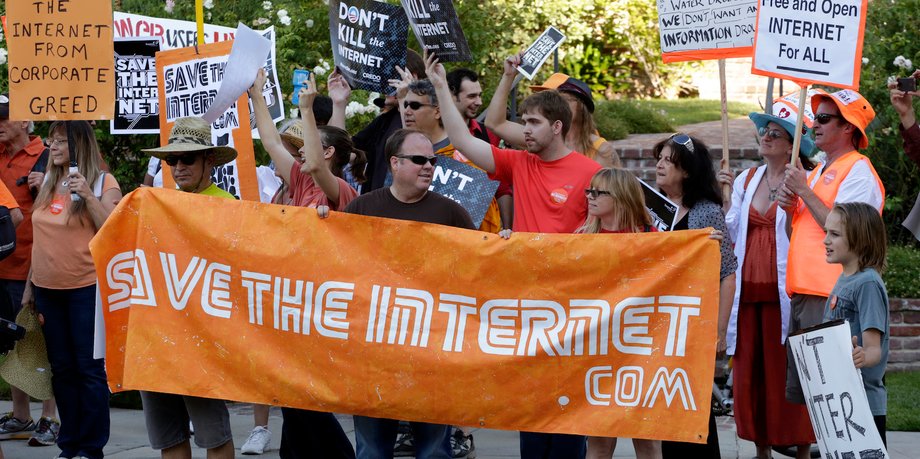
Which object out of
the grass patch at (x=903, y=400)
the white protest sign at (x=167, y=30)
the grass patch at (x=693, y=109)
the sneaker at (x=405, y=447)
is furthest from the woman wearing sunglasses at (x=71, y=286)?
the grass patch at (x=693, y=109)

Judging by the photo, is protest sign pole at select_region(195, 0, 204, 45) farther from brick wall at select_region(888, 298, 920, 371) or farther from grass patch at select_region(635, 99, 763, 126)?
grass patch at select_region(635, 99, 763, 126)

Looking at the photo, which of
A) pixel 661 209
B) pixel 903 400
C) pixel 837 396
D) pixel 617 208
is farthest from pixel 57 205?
pixel 903 400

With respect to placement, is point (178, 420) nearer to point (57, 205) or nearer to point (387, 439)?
point (387, 439)

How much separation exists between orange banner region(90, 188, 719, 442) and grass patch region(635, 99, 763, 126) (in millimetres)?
9861

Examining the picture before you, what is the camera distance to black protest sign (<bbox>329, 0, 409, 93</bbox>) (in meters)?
8.30

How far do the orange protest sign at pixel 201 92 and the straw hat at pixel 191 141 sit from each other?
3.96 ft

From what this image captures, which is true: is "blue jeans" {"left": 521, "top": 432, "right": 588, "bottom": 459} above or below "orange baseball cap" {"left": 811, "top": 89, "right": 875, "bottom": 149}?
below

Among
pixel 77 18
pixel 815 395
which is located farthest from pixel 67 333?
pixel 815 395

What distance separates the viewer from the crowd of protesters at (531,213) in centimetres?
638

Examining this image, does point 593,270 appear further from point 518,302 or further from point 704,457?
point 704,457

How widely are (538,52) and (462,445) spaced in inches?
104

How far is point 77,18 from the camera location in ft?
23.6

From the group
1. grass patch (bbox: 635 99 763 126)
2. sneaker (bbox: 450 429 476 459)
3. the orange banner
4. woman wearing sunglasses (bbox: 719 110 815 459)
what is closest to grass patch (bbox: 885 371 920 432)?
woman wearing sunglasses (bbox: 719 110 815 459)

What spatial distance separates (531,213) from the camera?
6.82 metres
